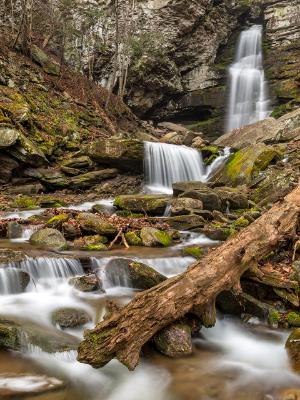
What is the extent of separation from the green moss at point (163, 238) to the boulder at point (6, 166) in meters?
7.46

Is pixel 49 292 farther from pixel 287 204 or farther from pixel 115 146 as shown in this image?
pixel 115 146

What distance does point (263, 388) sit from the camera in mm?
4031

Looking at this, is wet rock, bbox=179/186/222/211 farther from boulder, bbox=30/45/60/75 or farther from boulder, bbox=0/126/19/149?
boulder, bbox=30/45/60/75

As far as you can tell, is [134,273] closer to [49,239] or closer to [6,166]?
[49,239]

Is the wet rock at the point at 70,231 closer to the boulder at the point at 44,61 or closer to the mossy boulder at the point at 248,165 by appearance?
the mossy boulder at the point at 248,165

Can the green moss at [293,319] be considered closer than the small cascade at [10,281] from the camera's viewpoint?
Yes

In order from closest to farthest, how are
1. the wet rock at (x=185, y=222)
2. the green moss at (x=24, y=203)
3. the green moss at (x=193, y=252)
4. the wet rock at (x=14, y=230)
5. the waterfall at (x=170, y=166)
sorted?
the green moss at (x=193, y=252), the wet rock at (x=14, y=230), the wet rock at (x=185, y=222), the green moss at (x=24, y=203), the waterfall at (x=170, y=166)

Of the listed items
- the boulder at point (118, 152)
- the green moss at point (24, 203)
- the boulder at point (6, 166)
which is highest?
Answer: the boulder at point (118, 152)

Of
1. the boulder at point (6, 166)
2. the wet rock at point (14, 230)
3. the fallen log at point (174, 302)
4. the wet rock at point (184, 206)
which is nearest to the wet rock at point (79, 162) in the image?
the boulder at point (6, 166)

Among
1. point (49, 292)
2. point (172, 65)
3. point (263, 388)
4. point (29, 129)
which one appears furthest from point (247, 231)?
point (172, 65)

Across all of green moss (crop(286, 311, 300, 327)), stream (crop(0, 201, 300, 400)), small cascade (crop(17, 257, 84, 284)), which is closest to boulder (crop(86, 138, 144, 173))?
small cascade (crop(17, 257, 84, 284))

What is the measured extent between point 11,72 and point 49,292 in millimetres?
15040

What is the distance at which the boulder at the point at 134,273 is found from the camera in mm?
6230

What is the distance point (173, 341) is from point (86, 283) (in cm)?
237
